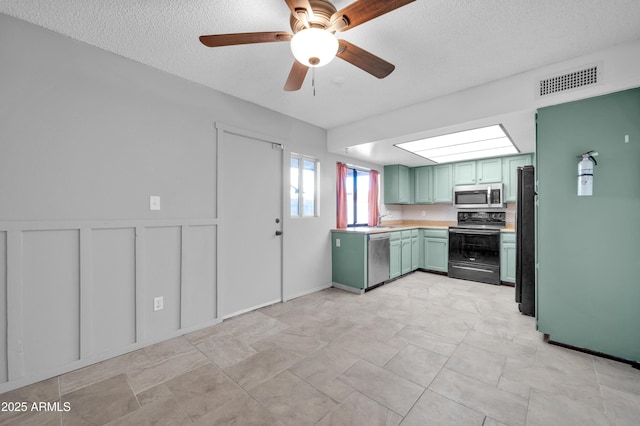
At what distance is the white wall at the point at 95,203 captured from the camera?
6.15 feet

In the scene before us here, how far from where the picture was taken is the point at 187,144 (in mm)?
2709

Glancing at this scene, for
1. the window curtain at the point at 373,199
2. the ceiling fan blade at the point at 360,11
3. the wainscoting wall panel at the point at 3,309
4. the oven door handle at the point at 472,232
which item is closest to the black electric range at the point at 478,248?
the oven door handle at the point at 472,232

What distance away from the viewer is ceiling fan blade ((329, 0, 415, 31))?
1.33 m

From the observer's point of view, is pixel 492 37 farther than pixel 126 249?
No

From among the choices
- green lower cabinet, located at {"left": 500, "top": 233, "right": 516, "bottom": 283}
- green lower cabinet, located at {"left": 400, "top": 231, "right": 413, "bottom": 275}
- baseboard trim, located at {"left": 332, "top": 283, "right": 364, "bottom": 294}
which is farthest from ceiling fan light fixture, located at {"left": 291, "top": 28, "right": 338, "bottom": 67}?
green lower cabinet, located at {"left": 500, "top": 233, "right": 516, "bottom": 283}

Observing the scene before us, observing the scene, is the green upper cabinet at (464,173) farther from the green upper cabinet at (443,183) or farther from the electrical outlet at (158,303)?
the electrical outlet at (158,303)

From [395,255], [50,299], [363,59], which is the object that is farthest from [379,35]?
[395,255]

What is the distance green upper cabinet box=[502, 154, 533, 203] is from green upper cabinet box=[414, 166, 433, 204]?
1252mm

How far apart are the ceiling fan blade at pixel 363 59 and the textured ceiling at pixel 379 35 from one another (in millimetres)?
317

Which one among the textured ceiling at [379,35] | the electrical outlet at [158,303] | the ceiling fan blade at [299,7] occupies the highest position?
the textured ceiling at [379,35]

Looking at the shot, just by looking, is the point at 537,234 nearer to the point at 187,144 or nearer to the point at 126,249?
the point at 187,144

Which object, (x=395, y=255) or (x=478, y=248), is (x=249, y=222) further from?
(x=478, y=248)

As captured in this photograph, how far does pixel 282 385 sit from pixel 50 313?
180cm

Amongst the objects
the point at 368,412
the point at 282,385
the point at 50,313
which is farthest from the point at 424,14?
the point at 50,313
